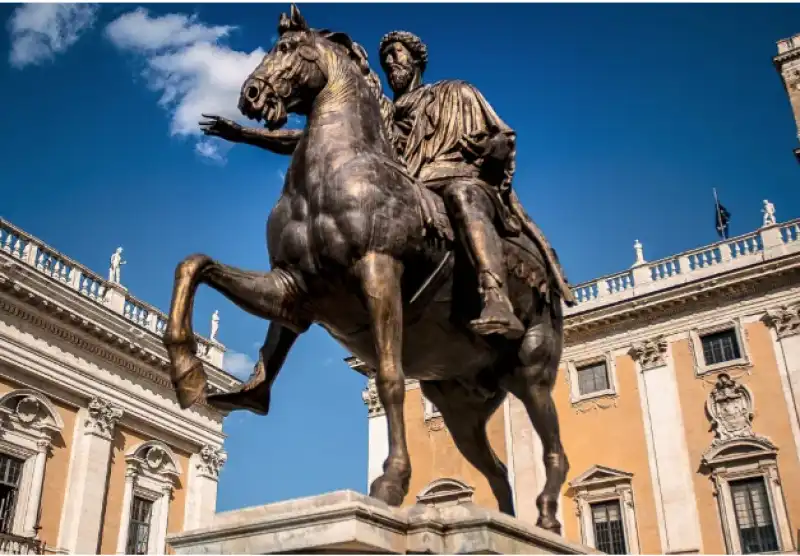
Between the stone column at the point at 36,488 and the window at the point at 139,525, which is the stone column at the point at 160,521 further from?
the stone column at the point at 36,488

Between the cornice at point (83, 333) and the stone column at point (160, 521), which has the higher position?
the cornice at point (83, 333)

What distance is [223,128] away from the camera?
18.4 ft

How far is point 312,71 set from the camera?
506 centimetres

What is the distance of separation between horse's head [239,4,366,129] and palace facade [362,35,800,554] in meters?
22.3

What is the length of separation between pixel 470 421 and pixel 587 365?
24484 millimetres

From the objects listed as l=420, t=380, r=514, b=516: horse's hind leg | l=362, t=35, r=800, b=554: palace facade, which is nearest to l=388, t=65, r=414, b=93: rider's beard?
l=420, t=380, r=514, b=516: horse's hind leg

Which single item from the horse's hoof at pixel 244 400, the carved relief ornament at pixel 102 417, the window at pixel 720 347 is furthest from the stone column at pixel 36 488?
the window at pixel 720 347

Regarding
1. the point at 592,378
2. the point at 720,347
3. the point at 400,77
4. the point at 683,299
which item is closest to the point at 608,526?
the point at 592,378

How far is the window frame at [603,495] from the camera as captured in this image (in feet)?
86.1

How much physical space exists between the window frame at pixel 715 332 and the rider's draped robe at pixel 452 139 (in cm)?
2286

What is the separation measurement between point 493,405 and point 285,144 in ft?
7.42

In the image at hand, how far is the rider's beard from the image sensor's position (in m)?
6.03

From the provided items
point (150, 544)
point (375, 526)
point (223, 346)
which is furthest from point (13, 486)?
point (375, 526)

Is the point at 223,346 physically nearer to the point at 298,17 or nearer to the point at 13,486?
the point at 13,486
